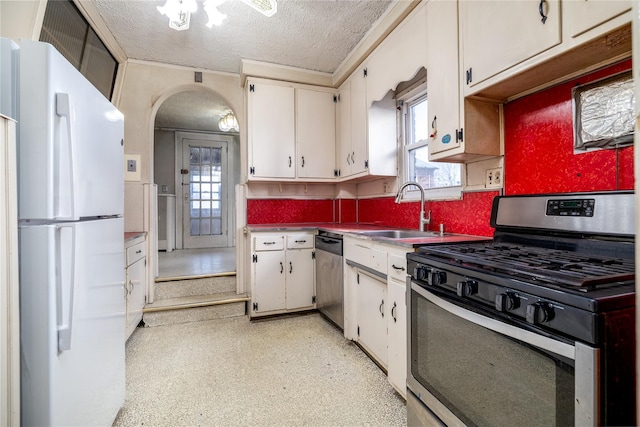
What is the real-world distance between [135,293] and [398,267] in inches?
86.3

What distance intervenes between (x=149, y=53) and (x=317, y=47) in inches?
64.3

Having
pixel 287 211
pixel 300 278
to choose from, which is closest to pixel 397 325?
pixel 300 278

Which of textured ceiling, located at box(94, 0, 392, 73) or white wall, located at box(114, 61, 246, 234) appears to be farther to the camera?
white wall, located at box(114, 61, 246, 234)

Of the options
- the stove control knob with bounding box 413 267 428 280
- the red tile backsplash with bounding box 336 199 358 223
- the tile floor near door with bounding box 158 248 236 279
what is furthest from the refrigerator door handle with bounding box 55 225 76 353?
the red tile backsplash with bounding box 336 199 358 223

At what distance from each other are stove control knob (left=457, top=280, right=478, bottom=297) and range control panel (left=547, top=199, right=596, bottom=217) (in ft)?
2.08

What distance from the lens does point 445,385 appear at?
3.84 feet

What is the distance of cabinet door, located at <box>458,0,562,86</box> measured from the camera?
46.7 inches

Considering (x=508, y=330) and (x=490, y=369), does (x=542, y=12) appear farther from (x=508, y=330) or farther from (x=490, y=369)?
(x=490, y=369)

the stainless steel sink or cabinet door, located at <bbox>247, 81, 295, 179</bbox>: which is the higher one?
cabinet door, located at <bbox>247, 81, 295, 179</bbox>

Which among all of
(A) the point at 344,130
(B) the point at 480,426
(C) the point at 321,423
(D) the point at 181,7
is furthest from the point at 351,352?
(D) the point at 181,7

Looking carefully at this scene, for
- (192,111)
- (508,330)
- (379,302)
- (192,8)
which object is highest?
(192,111)

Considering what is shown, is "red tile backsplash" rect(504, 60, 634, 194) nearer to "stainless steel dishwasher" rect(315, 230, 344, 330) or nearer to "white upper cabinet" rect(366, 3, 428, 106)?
"white upper cabinet" rect(366, 3, 428, 106)

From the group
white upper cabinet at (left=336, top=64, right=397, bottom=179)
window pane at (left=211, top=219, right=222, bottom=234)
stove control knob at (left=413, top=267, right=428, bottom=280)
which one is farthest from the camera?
window pane at (left=211, top=219, right=222, bottom=234)

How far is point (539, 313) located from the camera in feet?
2.56
